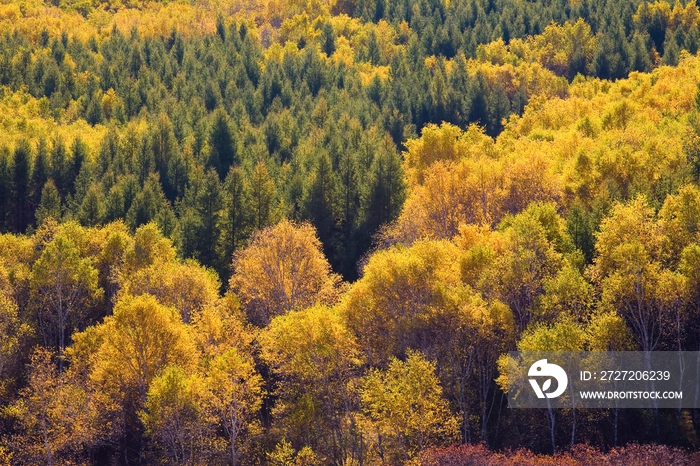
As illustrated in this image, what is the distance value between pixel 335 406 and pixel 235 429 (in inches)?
282

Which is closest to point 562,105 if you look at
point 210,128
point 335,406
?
point 210,128

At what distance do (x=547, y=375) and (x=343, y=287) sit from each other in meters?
27.3

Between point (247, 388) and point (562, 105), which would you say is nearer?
point (247, 388)

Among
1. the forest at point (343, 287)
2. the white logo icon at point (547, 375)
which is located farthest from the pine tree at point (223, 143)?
the white logo icon at point (547, 375)

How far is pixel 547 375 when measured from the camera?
191 feet

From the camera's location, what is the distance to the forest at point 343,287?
2359 inches

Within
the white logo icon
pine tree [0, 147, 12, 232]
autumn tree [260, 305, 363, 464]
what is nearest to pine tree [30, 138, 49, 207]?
pine tree [0, 147, 12, 232]

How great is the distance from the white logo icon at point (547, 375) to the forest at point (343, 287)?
3.93 feet

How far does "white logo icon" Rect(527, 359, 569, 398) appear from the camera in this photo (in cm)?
5788

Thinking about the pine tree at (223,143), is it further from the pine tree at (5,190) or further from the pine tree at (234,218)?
the pine tree at (234,218)

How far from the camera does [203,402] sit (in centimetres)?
6588

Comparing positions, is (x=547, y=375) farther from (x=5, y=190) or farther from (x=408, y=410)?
(x=5, y=190)

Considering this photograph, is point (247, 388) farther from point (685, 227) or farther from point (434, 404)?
point (685, 227)

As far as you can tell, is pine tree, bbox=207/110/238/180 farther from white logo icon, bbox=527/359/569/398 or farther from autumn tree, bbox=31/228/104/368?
white logo icon, bbox=527/359/569/398
